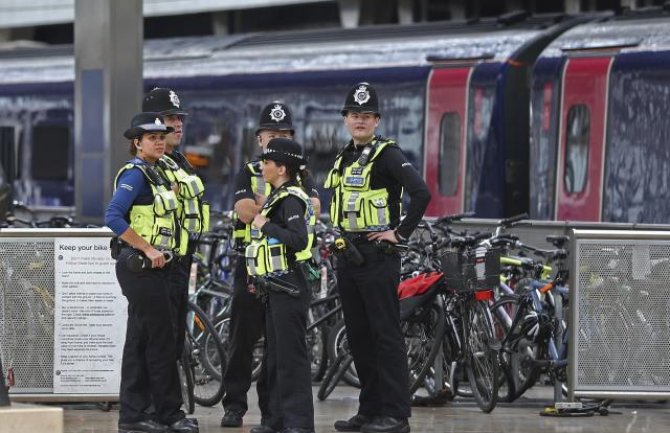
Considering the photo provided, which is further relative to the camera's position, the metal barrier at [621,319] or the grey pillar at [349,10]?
the grey pillar at [349,10]

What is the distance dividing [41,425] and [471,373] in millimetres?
3665

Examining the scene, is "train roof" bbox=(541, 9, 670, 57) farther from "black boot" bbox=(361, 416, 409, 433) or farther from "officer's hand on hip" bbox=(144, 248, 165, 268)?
"officer's hand on hip" bbox=(144, 248, 165, 268)

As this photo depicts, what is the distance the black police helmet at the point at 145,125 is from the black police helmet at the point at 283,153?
75 cm

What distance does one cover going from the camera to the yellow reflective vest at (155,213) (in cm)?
1106

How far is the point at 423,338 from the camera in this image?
510 inches

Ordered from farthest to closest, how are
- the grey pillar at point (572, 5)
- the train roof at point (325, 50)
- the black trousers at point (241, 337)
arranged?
the grey pillar at point (572, 5), the train roof at point (325, 50), the black trousers at point (241, 337)

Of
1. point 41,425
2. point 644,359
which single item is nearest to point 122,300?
point 41,425

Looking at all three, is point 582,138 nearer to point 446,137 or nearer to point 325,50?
point 446,137

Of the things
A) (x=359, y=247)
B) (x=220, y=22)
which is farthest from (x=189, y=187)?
(x=220, y=22)

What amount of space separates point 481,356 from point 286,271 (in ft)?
8.05

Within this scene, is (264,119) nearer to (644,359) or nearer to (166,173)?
(166,173)

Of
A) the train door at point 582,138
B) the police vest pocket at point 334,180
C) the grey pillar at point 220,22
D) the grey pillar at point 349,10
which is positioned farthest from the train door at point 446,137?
the grey pillar at point 220,22

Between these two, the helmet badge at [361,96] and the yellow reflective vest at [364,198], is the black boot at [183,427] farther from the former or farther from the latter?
the helmet badge at [361,96]

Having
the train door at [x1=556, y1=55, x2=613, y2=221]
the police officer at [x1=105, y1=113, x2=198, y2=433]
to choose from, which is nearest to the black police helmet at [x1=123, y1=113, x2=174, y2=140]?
the police officer at [x1=105, y1=113, x2=198, y2=433]
